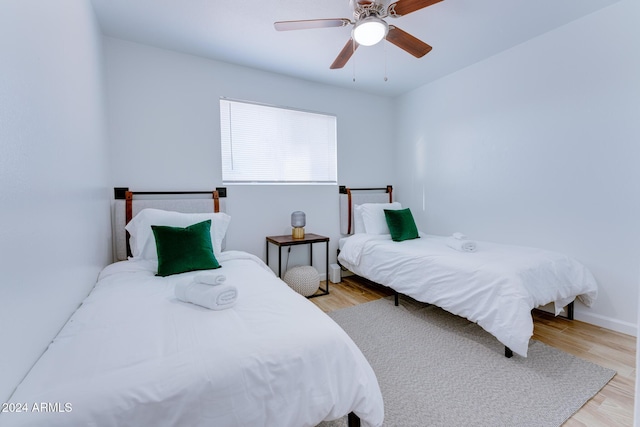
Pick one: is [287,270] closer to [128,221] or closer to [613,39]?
[128,221]

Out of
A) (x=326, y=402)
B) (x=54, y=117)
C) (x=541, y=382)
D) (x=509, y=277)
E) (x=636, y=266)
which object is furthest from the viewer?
(x=636, y=266)

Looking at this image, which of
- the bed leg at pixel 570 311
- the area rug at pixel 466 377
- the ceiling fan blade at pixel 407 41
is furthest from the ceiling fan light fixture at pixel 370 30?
the bed leg at pixel 570 311

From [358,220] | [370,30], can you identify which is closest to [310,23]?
[370,30]

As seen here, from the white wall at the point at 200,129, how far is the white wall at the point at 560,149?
4.92 ft

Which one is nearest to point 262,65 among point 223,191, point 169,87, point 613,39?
point 169,87

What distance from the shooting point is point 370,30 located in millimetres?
1845

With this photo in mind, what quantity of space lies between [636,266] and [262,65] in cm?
392

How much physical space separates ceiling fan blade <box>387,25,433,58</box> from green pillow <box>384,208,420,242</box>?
1.70 meters

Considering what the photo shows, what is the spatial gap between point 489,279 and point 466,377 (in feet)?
2.27

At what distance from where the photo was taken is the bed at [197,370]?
812 mm

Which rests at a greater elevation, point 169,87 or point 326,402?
point 169,87

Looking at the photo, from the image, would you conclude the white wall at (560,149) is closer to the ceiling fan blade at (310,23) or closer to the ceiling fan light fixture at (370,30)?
the ceiling fan light fixture at (370,30)

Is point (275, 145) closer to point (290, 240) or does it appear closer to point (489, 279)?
point (290, 240)

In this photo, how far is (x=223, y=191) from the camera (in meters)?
3.09
